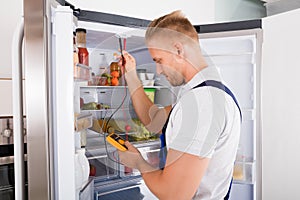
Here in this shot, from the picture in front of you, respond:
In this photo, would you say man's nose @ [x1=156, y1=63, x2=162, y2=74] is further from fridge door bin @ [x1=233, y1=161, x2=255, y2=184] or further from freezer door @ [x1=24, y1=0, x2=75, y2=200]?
fridge door bin @ [x1=233, y1=161, x2=255, y2=184]

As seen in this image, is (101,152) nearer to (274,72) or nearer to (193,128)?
(193,128)

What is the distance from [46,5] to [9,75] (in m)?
0.73

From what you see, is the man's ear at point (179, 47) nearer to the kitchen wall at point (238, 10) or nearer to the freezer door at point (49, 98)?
the freezer door at point (49, 98)

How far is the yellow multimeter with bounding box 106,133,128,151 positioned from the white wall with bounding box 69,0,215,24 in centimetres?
100

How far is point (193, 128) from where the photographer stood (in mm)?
1128

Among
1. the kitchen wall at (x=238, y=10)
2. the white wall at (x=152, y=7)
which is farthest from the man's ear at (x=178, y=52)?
the kitchen wall at (x=238, y=10)

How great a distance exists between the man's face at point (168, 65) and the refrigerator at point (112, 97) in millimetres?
26

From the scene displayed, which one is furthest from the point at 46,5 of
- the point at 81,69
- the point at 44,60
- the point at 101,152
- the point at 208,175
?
the point at 208,175

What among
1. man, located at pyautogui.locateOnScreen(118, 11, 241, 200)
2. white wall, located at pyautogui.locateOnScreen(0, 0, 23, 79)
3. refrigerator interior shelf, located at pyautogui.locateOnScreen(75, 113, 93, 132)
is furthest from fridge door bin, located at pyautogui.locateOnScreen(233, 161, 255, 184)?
white wall, located at pyautogui.locateOnScreen(0, 0, 23, 79)

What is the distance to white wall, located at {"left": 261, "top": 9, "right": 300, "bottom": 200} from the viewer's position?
1.60 meters

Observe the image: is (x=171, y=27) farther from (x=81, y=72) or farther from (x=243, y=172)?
→ (x=243, y=172)

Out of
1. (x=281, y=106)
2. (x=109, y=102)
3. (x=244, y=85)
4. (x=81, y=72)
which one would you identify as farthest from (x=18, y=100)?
(x=281, y=106)

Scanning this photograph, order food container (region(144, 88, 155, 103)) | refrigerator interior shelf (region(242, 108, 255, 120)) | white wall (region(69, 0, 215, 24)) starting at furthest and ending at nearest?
white wall (region(69, 0, 215, 24)), refrigerator interior shelf (region(242, 108, 255, 120)), food container (region(144, 88, 155, 103))

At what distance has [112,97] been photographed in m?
1.17
